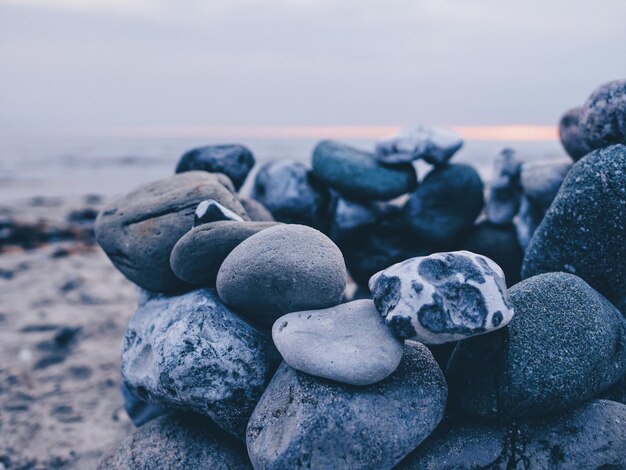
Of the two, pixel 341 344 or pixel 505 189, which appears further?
pixel 505 189

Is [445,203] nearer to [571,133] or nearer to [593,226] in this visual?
[571,133]

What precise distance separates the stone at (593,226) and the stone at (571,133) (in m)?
1.13

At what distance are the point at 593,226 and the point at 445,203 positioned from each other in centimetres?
166

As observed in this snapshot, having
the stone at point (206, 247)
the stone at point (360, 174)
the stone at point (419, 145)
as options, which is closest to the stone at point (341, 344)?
the stone at point (206, 247)

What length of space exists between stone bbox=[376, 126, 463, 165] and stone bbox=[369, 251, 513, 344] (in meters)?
1.98

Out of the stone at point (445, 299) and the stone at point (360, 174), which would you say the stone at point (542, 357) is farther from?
the stone at point (360, 174)

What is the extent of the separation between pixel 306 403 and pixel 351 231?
250cm

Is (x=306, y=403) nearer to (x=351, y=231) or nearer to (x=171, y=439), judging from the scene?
(x=171, y=439)

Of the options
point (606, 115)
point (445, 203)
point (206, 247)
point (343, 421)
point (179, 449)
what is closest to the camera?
point (343, 421)

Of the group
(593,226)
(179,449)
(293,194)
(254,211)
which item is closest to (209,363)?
(179,449)

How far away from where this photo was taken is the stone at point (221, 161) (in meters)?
3.88

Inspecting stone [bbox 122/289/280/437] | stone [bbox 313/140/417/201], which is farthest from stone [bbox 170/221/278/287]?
stone [bbox 313/140/417/201]

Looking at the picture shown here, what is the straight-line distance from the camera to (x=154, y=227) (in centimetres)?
278

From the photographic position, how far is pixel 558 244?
2.62 meters
